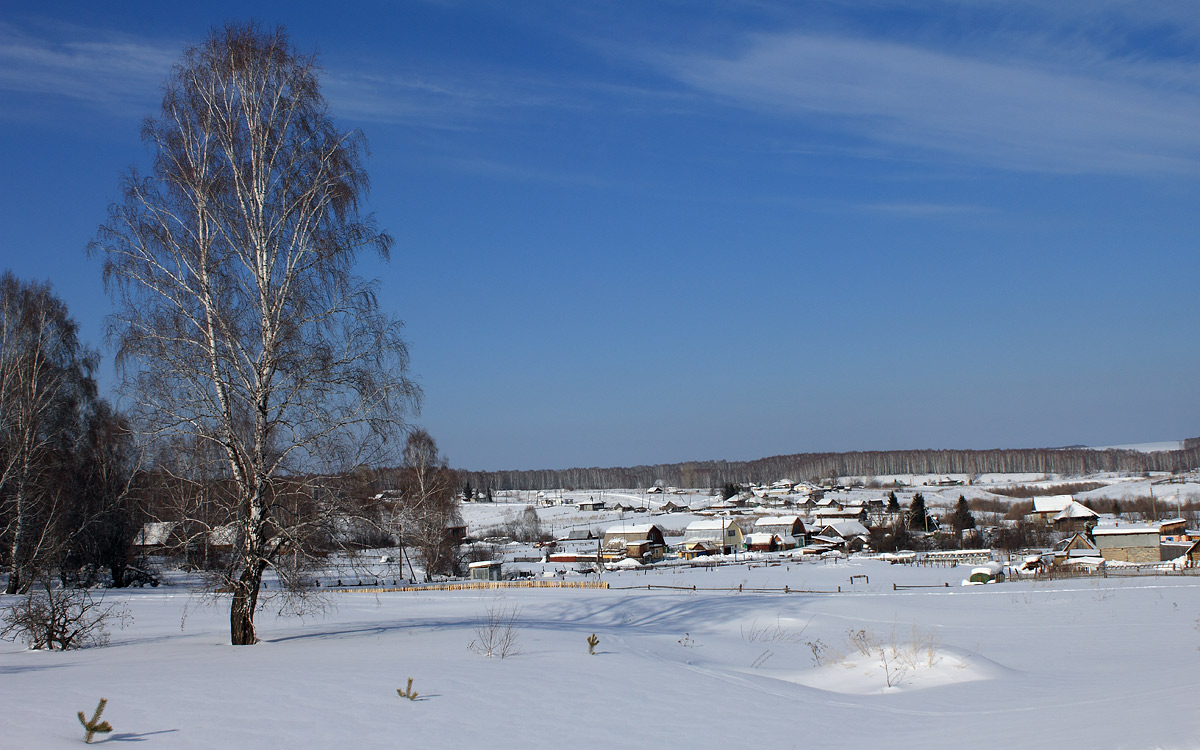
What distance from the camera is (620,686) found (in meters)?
11.5

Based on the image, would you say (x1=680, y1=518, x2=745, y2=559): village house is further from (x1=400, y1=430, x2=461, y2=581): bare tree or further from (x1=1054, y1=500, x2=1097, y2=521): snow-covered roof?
(x1=400, y1=430, x2=461, y2=581): bare tree

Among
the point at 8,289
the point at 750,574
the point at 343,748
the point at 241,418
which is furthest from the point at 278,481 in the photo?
the point at 750,574

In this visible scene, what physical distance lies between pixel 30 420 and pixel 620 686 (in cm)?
2944

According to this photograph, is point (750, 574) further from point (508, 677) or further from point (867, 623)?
point (508, 677)

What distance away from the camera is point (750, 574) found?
5600cm

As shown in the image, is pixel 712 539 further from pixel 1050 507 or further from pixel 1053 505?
pixel 1053 505

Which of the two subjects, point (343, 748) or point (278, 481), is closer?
point (343, 748)

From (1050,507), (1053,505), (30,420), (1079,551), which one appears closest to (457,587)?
(30,420)

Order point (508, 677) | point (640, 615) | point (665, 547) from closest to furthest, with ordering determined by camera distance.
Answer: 1. point (508, 677)
2. point (640, 615)
3. point (665, 547)

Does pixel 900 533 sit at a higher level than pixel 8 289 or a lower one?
lower

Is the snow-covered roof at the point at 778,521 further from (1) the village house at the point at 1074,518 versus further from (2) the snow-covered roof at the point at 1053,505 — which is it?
(1) the village house at the point at 1074,518

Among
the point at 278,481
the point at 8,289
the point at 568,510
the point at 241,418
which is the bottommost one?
the point at 568,510

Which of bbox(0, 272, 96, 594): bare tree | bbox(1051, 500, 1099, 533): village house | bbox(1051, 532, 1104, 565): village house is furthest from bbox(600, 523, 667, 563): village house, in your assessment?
bbox(0, 272, 96, 594): bare tree

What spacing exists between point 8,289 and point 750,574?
43.6m
